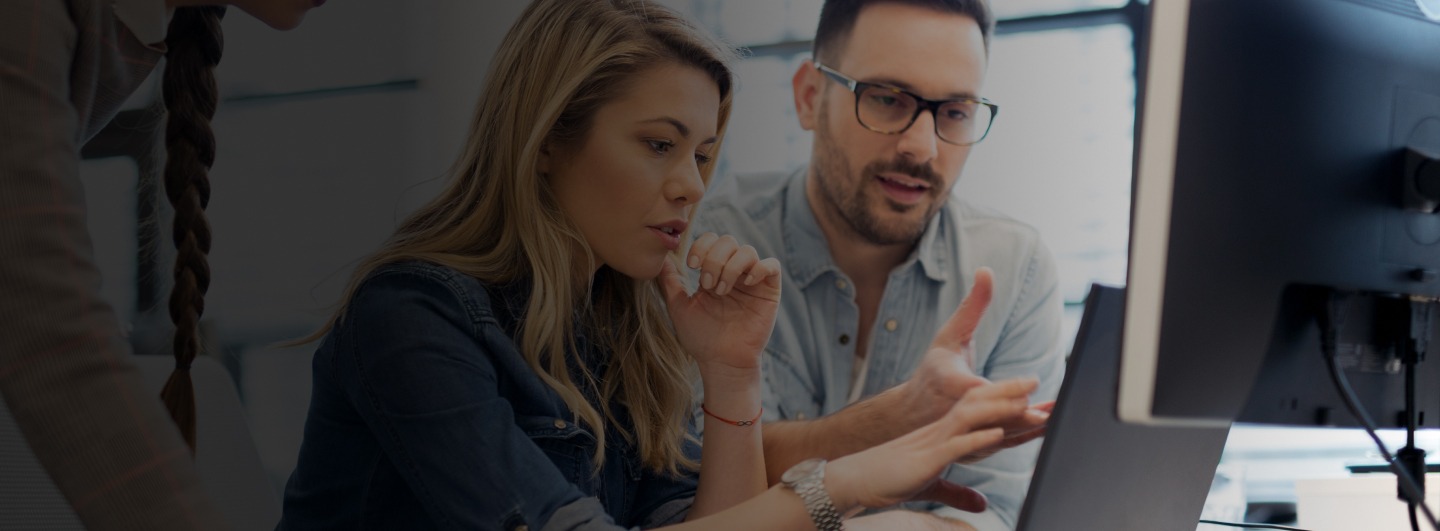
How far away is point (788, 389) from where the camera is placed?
1982mm

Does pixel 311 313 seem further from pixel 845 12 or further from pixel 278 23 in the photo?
pixel 845 12

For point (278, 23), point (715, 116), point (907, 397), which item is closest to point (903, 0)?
point (715, 116)

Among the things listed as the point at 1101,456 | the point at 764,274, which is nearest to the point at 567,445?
the point at 764,274

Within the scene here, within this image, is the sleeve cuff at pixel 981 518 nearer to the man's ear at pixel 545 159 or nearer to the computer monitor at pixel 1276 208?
the man's ear at pixel 545 159

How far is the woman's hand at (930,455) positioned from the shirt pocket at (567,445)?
306 millimetres

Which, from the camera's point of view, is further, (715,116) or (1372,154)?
(715,116)

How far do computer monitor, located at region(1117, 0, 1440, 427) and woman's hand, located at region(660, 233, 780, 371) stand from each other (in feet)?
2.68

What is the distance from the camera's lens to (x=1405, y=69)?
885mm

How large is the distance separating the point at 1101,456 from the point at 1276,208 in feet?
0.95

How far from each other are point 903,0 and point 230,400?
135 cm

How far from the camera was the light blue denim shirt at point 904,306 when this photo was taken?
6.53 ft

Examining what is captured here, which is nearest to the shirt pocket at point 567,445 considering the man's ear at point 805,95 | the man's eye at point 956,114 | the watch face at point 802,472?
the watch face at point 802,472

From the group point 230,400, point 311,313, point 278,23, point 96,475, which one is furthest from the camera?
point 311,313

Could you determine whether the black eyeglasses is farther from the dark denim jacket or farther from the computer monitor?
the computer monitor
